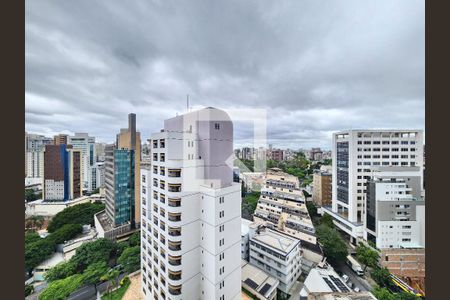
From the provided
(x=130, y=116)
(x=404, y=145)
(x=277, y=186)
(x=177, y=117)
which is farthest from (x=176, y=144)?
(x=404, y=145)

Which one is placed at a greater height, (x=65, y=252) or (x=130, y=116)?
(x=130, y=116)

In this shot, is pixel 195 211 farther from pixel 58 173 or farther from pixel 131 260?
pixel 58 173

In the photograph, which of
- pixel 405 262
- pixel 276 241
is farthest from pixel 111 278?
pixel 405 262

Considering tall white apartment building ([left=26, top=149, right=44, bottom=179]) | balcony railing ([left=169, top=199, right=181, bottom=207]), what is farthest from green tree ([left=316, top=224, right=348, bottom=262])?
tall white apartment building ([left=26, top=149, right=44, bottom=179])

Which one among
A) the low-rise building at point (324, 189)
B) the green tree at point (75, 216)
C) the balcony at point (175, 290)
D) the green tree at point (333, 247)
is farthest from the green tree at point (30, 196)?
the low-rise building at point (324, 189)

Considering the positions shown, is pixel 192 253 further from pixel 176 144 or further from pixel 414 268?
pixel 414 268

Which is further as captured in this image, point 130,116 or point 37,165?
point 37,165

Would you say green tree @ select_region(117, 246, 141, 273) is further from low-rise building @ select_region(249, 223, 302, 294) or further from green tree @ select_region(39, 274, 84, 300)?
low-rise building @ select_region(249, 223, 302, 294)

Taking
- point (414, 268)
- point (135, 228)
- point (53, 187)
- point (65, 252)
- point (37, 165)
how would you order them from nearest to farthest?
point (414, 268) < point (65, 252) < point (135, 228) < point (53, 187) < point (37, 165)
